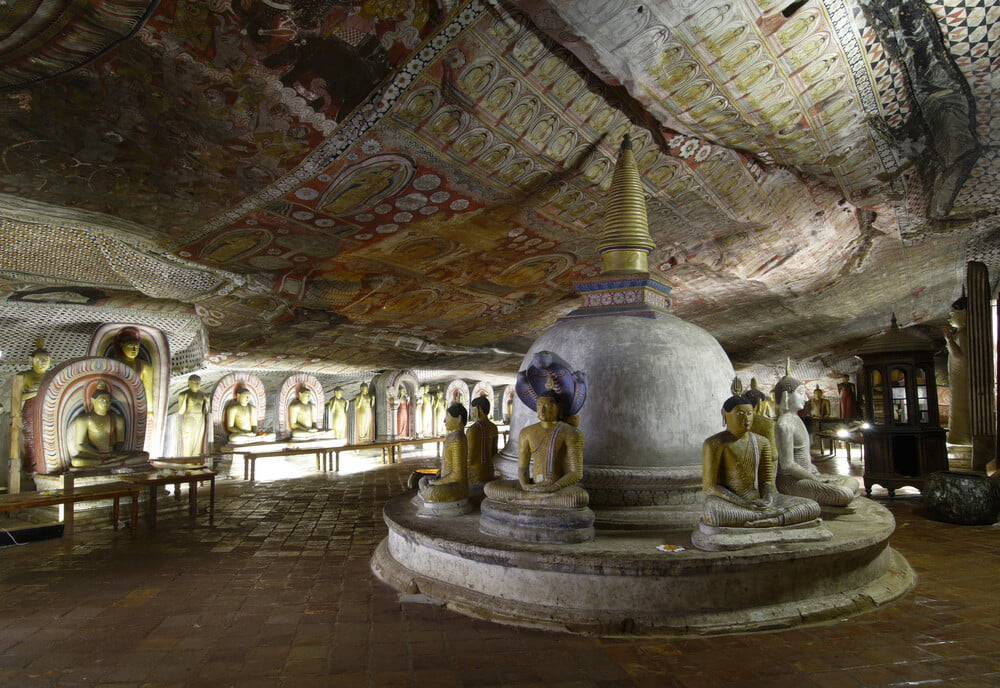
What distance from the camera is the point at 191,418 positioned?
12.2 meters

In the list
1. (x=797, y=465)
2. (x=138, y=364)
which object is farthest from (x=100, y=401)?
(x=797, y=465)

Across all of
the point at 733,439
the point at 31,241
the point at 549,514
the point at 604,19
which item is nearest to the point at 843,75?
the point at 604,19

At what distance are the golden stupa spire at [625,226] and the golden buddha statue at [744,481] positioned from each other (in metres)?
2.32

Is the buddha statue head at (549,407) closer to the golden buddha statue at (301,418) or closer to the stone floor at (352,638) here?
the stone floor at (352,638)

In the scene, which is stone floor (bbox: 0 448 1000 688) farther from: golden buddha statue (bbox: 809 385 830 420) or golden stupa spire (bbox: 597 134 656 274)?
golden buddha statue (bbox: 809 385 830 420)

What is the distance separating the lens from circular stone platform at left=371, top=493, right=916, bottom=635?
3.83m

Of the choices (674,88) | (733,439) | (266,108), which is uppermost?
(674,88)

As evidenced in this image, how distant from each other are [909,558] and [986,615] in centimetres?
157

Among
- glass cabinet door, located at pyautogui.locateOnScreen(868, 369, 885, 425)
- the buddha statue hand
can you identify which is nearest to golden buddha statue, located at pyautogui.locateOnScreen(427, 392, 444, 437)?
glass cabinet door, located at pyautogui.locateOnScreen(868, 369, 885, 425)

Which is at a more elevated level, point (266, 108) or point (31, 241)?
point (266, 108)

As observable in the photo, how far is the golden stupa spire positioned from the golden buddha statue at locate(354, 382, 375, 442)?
11173 millimetres

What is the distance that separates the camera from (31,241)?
704cm

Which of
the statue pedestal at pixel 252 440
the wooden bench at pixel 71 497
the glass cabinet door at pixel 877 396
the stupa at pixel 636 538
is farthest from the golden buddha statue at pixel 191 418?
the glass cabinet door at pixel 877 396

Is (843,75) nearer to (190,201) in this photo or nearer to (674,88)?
(674,88)
